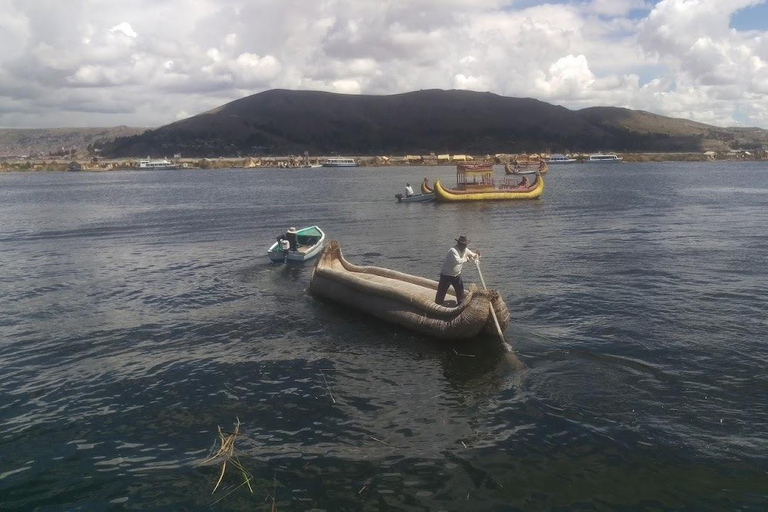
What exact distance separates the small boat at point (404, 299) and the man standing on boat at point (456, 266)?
0.48m

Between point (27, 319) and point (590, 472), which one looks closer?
point (590, 472)

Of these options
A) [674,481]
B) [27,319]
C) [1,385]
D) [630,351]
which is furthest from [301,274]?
[674,481]

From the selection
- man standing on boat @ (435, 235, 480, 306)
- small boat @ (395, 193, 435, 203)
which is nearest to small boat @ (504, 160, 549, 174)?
small boat @ (395, 193, 435, 203)

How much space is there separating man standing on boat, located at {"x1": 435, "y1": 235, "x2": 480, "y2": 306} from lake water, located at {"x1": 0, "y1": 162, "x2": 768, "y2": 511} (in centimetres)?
174

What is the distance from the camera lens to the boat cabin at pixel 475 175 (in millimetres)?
63903

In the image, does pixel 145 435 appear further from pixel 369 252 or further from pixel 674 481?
pixel 369 252

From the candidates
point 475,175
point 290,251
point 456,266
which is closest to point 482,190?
point 475,175

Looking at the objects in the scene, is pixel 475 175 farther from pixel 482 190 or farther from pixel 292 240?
pixel 292 240

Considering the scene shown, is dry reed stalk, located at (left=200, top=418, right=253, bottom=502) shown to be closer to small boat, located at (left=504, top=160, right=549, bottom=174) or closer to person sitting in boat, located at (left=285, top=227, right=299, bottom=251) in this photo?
person sitting in boat, located at (left=285, top=227, right=299, bottom=251)

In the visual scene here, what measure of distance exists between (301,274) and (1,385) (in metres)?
14.5

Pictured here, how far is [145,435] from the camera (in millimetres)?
12352

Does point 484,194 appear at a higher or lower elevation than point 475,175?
lower

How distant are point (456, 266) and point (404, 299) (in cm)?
227

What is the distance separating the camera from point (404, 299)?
61.3 feet
